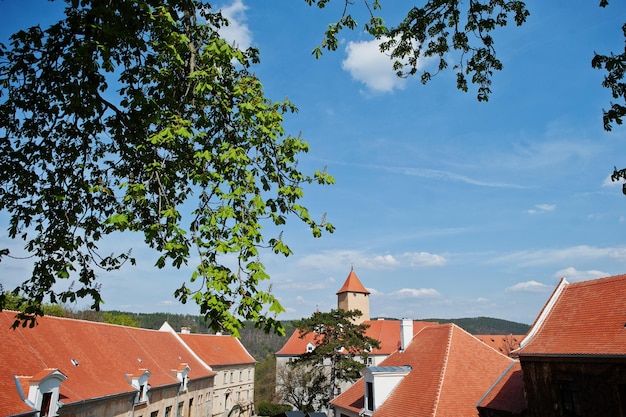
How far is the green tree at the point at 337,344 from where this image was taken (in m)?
31.9

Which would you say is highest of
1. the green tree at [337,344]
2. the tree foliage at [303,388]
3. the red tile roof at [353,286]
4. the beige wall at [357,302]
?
the red tile roof at [353,286]

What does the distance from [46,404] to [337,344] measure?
19.9 m

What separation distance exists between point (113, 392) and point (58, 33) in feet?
68.4

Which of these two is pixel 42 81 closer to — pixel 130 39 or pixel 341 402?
pixel 130 39

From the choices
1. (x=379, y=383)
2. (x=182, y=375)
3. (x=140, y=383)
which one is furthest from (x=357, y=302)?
(x=379, y=383)

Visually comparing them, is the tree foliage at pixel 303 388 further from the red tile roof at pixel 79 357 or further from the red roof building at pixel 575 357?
the red roof building at pixel 575 357

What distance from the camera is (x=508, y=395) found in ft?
59.6

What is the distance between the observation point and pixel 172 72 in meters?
6.77

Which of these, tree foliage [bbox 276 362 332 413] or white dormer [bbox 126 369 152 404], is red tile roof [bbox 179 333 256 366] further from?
white dormer [bbox 126 369 152 404]

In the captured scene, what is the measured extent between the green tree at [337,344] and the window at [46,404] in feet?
59.3

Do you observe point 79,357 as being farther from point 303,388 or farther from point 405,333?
point 303,388

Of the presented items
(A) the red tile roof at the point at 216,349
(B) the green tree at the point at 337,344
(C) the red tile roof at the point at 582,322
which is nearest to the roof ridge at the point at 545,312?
(C) the red tile roof at the point at 582,322

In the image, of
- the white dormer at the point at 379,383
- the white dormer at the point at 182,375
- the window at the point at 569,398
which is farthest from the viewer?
the white dormer at the point at 182,375

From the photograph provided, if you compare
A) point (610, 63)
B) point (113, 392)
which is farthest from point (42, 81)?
point (113, 392)
